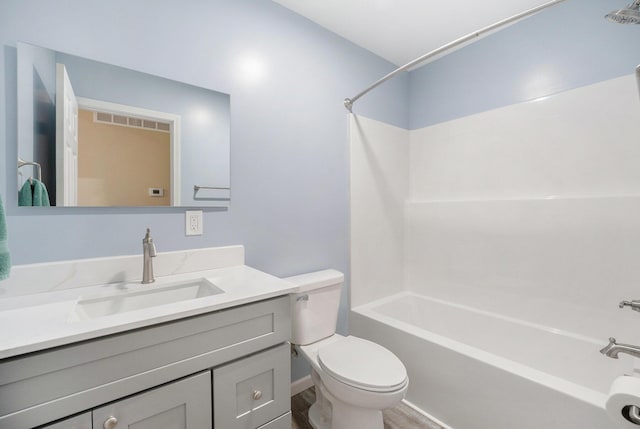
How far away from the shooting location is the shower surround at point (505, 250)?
1521 millimetres

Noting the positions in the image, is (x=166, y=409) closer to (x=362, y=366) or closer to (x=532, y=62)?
(x=362, y=366)

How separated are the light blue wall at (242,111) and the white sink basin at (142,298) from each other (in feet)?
0.76

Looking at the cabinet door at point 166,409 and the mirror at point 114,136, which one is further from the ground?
the mirror at point 114,136

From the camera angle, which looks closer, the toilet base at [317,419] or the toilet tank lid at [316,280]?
the toilet base at [317,419]

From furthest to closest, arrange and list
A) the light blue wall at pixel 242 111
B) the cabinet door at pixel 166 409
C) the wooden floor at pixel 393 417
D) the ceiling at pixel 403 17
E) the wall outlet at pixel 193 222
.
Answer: the ceiling at pixel 403 17
the wooden floor at pixel 393 417
the wall outlet at pixel 193 222
the light blue wall at pixel 242 111
the cabinet door at pixel 166 409

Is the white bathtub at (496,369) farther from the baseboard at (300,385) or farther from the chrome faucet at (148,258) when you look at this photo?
the chrome faucet at (148,258)

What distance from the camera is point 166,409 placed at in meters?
0.89

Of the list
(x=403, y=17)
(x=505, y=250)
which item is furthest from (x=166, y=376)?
(x=403, y=17)

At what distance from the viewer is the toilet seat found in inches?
48.9

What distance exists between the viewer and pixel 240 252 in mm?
1590

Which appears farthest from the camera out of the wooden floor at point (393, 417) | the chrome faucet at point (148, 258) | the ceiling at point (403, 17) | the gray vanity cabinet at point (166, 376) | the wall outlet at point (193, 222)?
the ceiling at point (403, 17)

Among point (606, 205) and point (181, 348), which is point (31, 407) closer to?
point (181, 348)

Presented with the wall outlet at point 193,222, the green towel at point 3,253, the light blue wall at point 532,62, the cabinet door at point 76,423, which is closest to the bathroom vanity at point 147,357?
the cabinet door at point 76,423

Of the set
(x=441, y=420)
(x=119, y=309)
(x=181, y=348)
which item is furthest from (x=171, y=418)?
(x=441, y=420)
